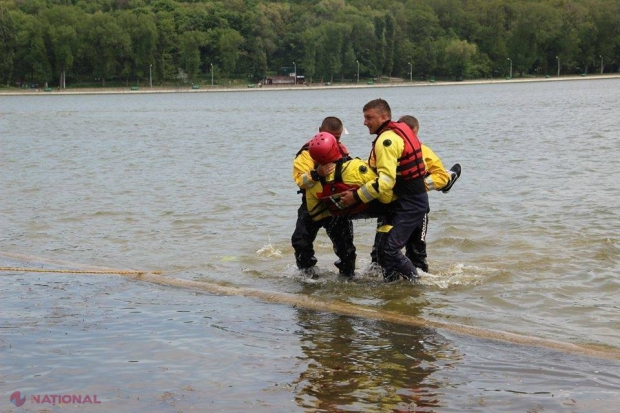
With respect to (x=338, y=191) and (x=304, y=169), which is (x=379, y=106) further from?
(x=304, y=169)

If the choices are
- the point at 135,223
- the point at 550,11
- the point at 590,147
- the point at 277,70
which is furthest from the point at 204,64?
the point at 135,223

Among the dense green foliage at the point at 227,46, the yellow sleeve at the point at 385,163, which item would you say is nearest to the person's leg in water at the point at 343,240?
the yellow sleeve at the point at 385,163

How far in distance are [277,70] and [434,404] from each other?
194m

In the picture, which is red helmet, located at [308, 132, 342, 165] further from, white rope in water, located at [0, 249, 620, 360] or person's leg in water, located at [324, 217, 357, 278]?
white rope in water, located at [0, 249, 620, 360]

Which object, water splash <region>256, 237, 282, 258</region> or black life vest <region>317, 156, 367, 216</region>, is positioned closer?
black life vest <region>317, 156, 367, 216</region>

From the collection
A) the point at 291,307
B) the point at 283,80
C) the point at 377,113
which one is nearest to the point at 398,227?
the point at 377,113

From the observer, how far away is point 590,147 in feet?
103

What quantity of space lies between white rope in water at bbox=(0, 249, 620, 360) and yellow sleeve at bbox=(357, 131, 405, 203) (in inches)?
48.1

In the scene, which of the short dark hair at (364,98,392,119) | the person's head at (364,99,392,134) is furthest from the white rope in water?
the short dark hair at (364,98,392,119)

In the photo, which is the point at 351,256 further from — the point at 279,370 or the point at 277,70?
the point at 277,70

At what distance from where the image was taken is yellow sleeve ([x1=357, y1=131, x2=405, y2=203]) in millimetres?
9297

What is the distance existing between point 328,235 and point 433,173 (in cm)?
145

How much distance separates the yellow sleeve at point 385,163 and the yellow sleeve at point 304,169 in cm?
77

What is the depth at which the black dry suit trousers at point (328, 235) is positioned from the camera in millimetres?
10500
